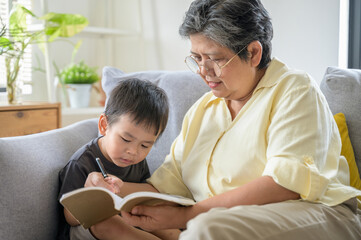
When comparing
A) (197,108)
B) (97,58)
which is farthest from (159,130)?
(97,58)

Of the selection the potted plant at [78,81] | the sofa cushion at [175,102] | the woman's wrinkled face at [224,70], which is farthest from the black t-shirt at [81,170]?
the potted plant at [78,81]

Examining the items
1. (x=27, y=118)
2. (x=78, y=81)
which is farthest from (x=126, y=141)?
(x=78, y=81)

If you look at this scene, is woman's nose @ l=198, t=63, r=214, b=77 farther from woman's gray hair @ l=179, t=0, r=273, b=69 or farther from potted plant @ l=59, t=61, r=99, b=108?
potted plant @ l=59, t=61, r=99, b=108

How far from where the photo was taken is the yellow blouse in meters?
1.16

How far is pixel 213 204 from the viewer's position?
1215 mm

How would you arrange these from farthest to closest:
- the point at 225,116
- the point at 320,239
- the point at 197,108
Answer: the point at 197,108 → the point at 225,116 → the point at 320,239

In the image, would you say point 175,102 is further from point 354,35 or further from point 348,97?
point 354,35

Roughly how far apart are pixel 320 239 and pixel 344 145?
0.63 m

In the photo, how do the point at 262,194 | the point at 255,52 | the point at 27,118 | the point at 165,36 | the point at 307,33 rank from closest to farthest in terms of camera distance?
the point at 262,194 < the point at 255,52 < the point at 27,118 < the point at 307,33 < the point at 165,36

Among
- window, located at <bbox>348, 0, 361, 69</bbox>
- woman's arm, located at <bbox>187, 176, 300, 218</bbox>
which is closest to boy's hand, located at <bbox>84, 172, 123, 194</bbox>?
woman's arm, located at <bbox>187, 176, 300, 218</bbox>

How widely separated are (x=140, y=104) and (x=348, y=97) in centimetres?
78

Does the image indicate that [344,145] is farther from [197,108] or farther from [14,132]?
[14,132]

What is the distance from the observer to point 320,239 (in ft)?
3.43

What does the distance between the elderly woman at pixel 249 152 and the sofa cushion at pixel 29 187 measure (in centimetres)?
17
